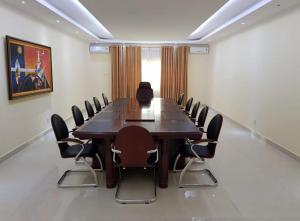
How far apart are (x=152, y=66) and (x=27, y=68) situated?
5.99 m

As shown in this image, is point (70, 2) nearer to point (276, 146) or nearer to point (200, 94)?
point (276, 146)

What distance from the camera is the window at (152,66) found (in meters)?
10.1

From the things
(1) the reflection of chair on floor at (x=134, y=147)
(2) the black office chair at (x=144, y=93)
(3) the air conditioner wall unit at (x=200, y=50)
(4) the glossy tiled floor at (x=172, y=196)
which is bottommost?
(4) the glossy tiled floor at (x=172, y=196)

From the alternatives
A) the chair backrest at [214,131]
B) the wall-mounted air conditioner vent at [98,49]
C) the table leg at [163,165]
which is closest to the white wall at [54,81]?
the wall-mounted air conditioner vent at [98,49]

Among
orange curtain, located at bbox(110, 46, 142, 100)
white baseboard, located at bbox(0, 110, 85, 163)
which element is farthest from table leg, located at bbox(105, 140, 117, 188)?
orange curtain, located at bbox(110, 46, 142, 100)

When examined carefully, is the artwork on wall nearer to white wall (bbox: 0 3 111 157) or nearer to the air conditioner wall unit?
white wall (bbox: 0 3 111 157)

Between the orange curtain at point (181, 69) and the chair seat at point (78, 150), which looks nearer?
the chair seat at point (78, 150)

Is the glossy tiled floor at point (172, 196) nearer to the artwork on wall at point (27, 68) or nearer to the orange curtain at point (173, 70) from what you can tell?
the artwork on wall at point (27, 68)

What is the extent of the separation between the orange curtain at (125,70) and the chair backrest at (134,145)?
741 centimetres

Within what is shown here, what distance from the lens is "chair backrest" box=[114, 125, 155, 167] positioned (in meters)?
2.72

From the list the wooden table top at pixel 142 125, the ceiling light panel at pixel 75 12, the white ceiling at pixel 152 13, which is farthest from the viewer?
the ceiling light panel at pixel 75 12

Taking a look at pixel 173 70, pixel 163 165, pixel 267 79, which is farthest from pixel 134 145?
pixel 173 70

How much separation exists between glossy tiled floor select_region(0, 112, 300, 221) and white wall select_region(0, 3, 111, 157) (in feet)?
2.01

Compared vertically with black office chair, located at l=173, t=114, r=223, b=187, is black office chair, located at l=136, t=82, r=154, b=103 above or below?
above
